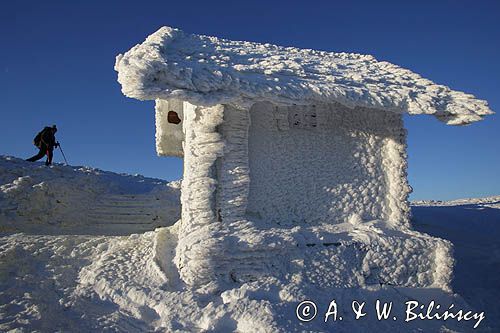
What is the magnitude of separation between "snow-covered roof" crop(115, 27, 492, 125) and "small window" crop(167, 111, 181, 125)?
2.36 meters

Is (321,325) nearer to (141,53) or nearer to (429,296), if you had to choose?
(429,296)

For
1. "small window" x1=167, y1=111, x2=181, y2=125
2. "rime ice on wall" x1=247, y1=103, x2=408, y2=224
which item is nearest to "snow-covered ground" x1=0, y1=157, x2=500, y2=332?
"rime ice on wall" x1=247, y1=103, x2=408, y2=224

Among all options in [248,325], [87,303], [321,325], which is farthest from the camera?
[87,303]

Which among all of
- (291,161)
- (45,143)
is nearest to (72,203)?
(45,143)

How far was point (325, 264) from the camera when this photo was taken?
495 cm

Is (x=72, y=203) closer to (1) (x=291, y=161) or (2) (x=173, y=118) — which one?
(2) (x=173, y=118)

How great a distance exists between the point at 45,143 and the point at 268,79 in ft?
25.3

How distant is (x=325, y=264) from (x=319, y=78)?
2519 mm

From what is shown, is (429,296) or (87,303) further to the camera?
(429,296)

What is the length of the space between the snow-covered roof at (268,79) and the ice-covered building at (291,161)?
18 millimetres

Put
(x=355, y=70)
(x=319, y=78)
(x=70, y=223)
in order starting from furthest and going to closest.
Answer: (x=70, y=223) < (x=355, y=70) < (x=319, y=78)

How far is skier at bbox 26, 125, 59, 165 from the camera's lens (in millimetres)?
10414

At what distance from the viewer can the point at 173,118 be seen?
8.58 metres

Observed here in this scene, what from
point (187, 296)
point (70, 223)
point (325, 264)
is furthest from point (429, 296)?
point (70, 223)
